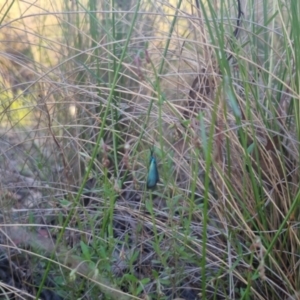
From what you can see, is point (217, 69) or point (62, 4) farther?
point (62, 4)

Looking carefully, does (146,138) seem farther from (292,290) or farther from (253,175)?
(292,290)

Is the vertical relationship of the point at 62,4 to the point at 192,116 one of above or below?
above

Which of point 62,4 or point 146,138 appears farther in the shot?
point 62,4

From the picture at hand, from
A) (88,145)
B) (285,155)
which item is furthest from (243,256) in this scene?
(88,145)

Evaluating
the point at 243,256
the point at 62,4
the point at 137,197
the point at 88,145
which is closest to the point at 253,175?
the point at 243,256

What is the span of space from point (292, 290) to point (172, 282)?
23 cm

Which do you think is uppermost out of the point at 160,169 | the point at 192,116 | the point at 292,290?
the point at 192,116

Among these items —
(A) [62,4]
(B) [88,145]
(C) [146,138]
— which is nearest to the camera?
(C) [146,138]

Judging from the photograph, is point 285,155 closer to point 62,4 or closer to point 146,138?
point 146,138

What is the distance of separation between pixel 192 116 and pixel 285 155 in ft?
0.76

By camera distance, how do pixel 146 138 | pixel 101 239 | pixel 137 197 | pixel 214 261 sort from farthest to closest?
1. pixel 137 197
2. pixel 146 138
3. pixel 214 261
4. pixel 101 239

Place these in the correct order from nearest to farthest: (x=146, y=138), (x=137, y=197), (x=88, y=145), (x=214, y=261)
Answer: (x=214, y=261), (x=146, y=138), (x=137, y=197), (x=88, y=145)

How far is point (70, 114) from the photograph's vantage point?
1.85 metres

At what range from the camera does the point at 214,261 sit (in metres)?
1.40
